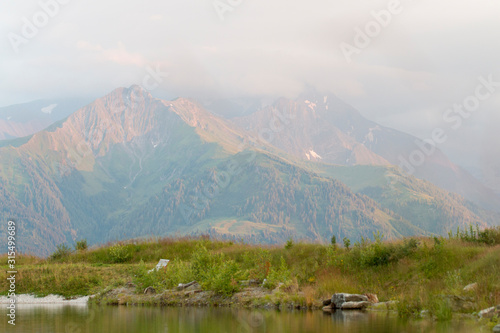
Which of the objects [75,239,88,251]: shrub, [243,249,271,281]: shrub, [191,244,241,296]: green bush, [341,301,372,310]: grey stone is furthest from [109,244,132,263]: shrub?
[341,301,372,310]: grey stone

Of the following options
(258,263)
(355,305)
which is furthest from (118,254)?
(355,305)

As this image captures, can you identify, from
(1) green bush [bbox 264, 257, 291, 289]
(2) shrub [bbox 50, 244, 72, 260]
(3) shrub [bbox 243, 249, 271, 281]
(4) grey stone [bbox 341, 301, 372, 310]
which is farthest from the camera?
(2) shrub [bbox 50, 244, 72, 260]

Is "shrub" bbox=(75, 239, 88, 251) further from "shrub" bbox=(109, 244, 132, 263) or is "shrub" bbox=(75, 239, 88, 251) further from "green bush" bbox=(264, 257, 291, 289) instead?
"green bush" bbox=(264, 257, 291, 289)

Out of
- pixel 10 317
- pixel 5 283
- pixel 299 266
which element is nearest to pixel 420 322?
pixel 299 266

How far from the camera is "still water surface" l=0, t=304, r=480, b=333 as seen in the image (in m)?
19.2

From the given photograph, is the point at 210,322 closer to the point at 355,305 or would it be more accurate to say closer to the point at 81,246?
the point at 355,305

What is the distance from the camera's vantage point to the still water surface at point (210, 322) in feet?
63.2

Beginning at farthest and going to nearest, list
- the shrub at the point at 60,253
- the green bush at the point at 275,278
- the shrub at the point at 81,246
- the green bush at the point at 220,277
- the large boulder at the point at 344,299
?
the shrub at the point at 81,246, the shrub at the point at 60,253, the green bush at the point at 275,278, the green bush at the point at 220,277, the large boulder at the point at 344,299

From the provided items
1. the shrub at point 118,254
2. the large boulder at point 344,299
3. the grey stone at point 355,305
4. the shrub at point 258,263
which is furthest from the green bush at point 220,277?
the shrub at point 118,254

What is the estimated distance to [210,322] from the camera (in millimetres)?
21734

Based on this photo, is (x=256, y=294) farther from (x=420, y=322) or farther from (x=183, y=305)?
(x=420, y=322)

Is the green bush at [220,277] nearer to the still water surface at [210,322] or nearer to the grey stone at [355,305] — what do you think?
the still water surface at [210,322]

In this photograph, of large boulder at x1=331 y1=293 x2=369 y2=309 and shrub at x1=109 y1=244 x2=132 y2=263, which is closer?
large boulder at x1=331 y1=293 x2=369 y2=309

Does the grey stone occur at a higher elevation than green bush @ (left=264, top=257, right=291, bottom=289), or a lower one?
lower
